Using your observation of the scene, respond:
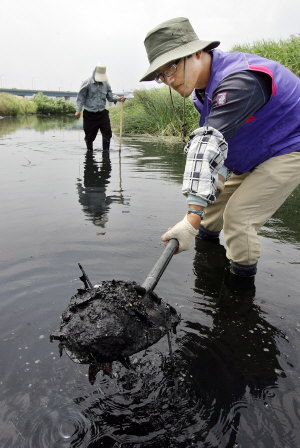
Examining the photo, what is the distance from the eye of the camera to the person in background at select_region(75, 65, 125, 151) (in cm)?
950

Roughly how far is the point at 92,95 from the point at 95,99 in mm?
127

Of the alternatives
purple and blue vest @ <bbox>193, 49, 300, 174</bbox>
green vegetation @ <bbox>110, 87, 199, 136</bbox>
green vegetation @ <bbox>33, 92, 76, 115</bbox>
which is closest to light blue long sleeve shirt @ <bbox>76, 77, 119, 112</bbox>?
green vegetation @ <bbox>110, 87, 199, 136</bbox>

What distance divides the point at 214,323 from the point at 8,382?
1481mm

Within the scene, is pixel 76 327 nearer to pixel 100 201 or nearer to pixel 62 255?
pixel 62 255

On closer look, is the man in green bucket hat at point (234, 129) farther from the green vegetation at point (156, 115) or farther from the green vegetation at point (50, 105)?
the green vegetation at point (50, 105)

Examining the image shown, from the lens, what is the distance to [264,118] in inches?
107

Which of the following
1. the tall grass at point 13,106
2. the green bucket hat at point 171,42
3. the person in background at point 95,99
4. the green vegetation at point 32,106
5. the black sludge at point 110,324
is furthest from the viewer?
the green vegetation at point 32,106

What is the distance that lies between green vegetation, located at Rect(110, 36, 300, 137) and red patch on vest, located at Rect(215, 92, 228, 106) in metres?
8.30

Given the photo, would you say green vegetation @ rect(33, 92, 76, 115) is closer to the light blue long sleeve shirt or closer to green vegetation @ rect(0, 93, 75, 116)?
green vegetation @ rect(0, 93, 75, 116)

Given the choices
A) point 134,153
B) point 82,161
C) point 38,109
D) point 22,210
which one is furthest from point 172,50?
point 38,109

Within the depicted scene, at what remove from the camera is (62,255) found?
12.4 ft

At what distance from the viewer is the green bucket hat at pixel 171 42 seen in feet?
7.63

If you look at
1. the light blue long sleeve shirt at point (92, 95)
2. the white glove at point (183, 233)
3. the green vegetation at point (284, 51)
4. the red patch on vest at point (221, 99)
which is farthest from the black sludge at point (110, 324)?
the green vegetation at point (284, 51)

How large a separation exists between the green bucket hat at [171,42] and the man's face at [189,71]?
0.21ft
